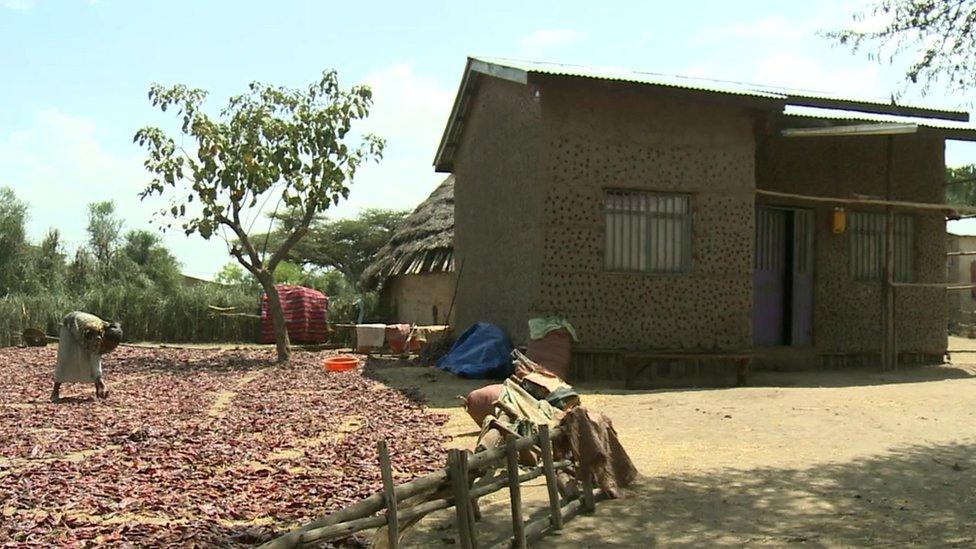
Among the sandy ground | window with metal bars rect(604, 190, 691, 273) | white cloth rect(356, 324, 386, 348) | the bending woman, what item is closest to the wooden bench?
the sandy ground

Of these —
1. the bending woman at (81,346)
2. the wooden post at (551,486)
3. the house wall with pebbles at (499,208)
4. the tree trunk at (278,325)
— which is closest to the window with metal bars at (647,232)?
the house wall with pebbles at (499,208)

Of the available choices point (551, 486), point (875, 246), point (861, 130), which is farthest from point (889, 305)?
point (551, 486)

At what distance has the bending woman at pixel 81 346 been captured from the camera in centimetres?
1034

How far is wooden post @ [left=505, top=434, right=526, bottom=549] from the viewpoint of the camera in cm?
486

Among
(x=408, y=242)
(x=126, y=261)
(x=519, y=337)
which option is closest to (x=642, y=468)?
(x=519, y=337)

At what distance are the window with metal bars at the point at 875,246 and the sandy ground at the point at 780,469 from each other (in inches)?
111

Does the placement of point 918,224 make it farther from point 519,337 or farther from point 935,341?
point 519,337

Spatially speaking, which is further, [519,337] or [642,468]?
[519,337]

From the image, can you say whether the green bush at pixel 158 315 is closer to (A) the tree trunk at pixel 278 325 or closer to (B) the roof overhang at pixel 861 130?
(A) the tree trunk at pixel 278 325

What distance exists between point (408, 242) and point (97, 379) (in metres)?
13.7

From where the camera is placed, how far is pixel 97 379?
10.6 meters

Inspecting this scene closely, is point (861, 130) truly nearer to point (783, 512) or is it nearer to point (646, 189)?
point (646, 189)

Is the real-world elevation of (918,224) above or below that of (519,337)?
above

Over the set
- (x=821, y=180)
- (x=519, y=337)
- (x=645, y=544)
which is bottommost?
(x=645, y=544)
